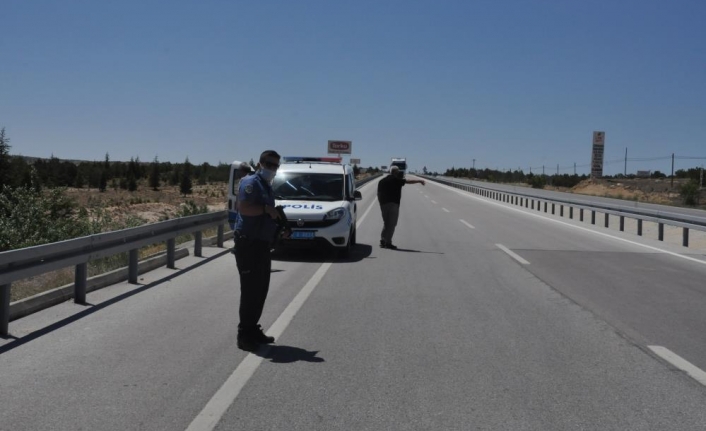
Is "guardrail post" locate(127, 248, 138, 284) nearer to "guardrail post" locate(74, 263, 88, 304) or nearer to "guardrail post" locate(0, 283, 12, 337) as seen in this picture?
"guardrail post" locate(74, 263, 88, 304)

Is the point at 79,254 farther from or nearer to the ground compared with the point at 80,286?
farther from the ground

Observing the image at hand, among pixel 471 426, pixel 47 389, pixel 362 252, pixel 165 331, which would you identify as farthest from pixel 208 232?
pixel 471 426

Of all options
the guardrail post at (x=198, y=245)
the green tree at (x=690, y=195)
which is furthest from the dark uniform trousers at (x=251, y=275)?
the green tree at (x=690, y=195)

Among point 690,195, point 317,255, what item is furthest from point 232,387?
point 690,195

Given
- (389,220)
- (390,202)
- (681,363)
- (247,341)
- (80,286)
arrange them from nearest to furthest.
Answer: (681,363) → (247,341) → (80,286) → (389,220) → (390,202)

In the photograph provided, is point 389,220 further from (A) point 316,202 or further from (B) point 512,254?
(B) point 512,254

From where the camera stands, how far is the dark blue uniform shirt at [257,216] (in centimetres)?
648

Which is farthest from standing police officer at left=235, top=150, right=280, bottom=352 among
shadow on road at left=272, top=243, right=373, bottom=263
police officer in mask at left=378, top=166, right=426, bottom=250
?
police officer in mask at left=378, top=166, right=426, bottom=250

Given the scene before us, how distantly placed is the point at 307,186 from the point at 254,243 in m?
8.13

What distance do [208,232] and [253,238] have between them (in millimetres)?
12811

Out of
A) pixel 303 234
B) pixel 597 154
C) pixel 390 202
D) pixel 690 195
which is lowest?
pixel 303 234

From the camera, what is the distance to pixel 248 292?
6.55 m

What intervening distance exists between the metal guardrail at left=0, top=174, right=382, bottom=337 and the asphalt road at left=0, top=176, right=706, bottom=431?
0.34 m

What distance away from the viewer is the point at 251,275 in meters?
6.55
